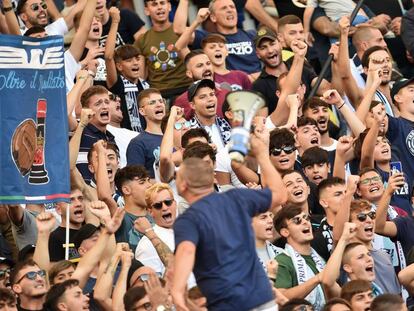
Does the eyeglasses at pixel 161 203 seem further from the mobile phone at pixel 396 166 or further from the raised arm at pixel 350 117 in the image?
the mobile phone at pixel 396 166

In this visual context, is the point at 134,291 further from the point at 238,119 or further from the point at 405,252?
the point at 405,252

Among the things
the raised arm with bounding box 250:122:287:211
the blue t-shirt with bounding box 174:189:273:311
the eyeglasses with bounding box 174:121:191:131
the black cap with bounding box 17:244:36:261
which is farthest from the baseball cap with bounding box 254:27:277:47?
the blue t-shirt with bounding box 174:189:273:311

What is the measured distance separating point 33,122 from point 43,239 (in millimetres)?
1091

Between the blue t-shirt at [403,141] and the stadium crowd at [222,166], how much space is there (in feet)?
0.06

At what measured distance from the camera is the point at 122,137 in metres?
15.7

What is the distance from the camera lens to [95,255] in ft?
41.7

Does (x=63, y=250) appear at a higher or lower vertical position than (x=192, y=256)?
lower

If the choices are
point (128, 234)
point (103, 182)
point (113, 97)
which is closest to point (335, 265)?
point (128, 234)

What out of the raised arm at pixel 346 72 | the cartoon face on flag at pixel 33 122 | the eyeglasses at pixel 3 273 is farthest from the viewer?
the raised arm at pixel 346 72

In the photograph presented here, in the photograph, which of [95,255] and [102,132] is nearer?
[95,255]

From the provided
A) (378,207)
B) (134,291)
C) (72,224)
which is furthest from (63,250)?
(378,207)

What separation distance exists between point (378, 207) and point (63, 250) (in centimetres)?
293

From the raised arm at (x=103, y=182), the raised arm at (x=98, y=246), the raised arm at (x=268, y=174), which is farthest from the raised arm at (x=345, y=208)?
the raised arm at (x=268, y=174)

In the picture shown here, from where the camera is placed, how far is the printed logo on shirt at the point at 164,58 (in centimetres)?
1747
